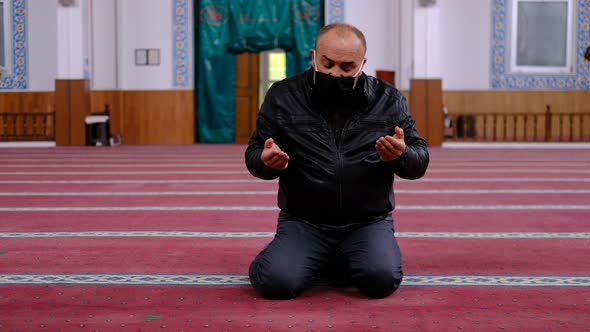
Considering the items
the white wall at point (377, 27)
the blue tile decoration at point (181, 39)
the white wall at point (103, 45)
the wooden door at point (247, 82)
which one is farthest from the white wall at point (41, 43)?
the white wall at point (377, 27)

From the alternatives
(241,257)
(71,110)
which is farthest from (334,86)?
(71,110)

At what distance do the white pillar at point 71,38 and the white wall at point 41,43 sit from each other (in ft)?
2.85

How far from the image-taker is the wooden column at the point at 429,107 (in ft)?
33.8

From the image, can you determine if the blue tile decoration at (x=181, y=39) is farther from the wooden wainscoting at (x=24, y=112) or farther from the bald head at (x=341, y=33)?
the bald head at (x=341, y=33)

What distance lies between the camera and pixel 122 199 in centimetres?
458

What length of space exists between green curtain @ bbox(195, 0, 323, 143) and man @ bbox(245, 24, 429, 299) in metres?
8.83

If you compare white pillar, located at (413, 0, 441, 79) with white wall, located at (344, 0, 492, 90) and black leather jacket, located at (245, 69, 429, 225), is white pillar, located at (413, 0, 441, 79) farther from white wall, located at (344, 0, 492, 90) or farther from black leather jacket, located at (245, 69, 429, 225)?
black leather jacket, located at (245, 69, 429, 225)

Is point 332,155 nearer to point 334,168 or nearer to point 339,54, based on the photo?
point 334,168

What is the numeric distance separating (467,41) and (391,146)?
928cm

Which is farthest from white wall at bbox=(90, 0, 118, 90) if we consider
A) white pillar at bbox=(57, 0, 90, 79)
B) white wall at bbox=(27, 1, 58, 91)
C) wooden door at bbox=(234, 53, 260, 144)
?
wooden door at bbox=(234, 53, 260, 144)

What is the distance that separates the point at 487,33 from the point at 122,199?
757cm

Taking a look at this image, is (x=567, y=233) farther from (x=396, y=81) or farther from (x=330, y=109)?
(x=396, y=81)

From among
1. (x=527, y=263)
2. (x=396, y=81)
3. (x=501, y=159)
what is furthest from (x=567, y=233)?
(x=396, y=81)

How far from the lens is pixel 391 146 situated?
2111mm
